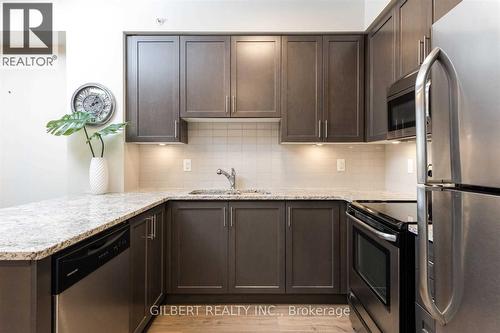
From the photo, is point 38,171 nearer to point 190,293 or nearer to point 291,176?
point 190,293

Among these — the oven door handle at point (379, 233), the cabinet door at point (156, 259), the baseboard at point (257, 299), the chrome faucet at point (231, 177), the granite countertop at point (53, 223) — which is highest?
the chrome faucet at point (231, 177)

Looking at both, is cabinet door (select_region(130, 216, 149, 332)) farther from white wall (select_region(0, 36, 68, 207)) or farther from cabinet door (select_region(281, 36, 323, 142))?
white wall (select_region(0, 36, 68, 207))

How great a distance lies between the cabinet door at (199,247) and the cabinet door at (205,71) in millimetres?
922

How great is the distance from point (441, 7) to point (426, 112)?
1225mm

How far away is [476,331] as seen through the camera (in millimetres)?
772

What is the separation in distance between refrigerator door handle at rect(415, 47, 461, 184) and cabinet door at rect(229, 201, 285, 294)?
5.52ft

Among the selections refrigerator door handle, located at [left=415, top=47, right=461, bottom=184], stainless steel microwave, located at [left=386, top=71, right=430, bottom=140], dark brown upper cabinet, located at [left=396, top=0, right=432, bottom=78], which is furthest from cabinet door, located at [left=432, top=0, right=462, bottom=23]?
refrigerator door handle, located at [left=415, top=47, right=461, bottom=184]

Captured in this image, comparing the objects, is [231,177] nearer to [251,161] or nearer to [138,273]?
[251,161]

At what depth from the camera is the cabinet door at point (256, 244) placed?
8.03 feet

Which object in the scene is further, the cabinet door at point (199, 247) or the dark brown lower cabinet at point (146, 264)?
the cabinet door at point (199, 247)

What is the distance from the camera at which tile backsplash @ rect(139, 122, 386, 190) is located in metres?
3.02

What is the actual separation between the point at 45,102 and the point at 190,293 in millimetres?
2594

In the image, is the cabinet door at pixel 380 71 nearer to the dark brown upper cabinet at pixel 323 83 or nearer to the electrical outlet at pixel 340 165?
the dark brown upper cabinet at pixel 323 83

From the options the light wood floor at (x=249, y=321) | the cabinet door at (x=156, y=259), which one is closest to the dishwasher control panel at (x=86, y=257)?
the cabinet door at (x=156, y=259)
